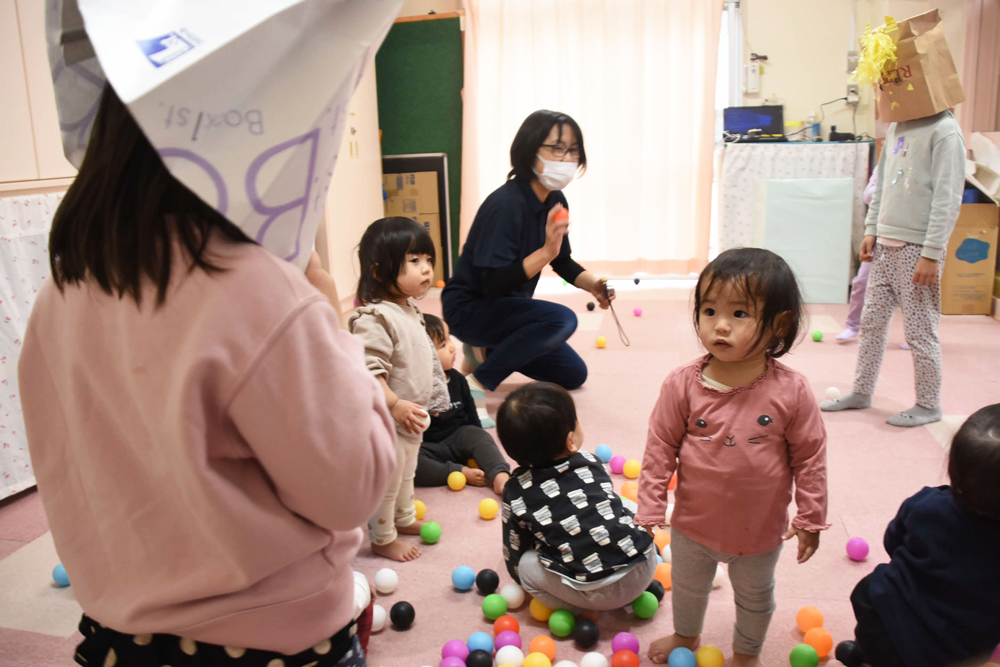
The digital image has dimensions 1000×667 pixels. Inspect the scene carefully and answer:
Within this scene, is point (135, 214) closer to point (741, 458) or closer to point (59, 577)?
point (741, 458)

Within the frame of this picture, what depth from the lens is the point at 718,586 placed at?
6.06ft

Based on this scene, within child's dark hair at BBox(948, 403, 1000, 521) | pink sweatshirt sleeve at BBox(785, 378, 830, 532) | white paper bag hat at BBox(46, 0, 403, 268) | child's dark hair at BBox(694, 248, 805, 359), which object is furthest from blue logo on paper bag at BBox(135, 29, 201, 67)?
child's dark hair at BBox(948, 403, 1000, 521)

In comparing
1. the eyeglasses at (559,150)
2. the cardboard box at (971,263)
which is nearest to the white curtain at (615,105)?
the cardboard box at (971,263)

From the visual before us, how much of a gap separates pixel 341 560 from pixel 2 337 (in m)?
2.03

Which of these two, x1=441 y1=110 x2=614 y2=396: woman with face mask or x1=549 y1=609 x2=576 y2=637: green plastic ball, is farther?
x1=441 y1=110 x2=614 y2=396: woman with face mask

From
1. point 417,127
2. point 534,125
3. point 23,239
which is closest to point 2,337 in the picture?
point 23,239

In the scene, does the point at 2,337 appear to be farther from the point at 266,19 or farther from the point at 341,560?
the point at 266,19

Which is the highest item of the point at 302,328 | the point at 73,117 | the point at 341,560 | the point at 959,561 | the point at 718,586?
the point at 73,117

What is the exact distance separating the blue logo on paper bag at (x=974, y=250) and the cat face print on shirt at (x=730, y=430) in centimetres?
354

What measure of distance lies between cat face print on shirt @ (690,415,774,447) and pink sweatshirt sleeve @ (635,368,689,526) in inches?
1.5

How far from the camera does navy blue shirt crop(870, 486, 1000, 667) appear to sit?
1263mm

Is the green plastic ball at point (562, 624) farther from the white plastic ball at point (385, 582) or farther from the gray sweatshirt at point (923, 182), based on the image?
the gray sweatshirt at point (923, 182)

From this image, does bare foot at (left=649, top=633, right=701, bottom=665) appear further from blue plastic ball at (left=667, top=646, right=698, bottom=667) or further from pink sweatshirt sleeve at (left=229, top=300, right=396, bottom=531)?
pink sweatshirt sleeve at (left=229, top=300, right=396, bottom=531)

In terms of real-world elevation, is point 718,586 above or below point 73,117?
below
